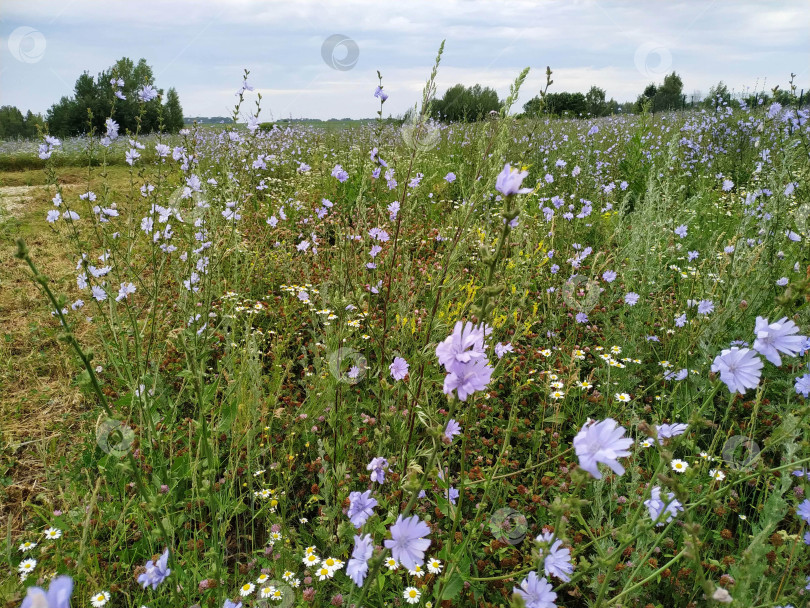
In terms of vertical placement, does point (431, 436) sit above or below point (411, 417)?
above

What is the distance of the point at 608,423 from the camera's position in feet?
2.86

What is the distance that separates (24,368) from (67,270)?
1811 millimetres

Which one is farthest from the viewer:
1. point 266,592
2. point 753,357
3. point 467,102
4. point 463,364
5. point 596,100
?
point 596,100

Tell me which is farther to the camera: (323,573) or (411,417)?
(411,417)

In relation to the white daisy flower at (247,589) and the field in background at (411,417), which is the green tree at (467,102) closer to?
the field in background at (411,417)

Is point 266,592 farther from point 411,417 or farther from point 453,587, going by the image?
point 411,417

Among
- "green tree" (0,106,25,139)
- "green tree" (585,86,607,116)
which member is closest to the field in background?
"green tree" (585,86,607,116)

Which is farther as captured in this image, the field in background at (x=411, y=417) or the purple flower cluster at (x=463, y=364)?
the field in background at (x=411, y=417)

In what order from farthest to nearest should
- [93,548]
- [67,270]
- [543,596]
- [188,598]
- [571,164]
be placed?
[571,164] → [67,270] → [93,548] → [188,598] → [543,596]

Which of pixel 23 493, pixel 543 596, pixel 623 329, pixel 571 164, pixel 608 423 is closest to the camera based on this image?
pixel 608 423

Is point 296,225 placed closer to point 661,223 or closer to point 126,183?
point 661,223

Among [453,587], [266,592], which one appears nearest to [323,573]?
[266,592]

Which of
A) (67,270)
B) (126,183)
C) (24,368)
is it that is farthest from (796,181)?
(126,183)

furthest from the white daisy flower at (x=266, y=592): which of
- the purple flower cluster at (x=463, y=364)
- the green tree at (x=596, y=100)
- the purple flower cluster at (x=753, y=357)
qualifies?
the green tree at (x=596, y=100)
